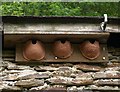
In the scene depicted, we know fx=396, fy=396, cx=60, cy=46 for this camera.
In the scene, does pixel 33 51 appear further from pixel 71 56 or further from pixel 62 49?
pixel 71 56

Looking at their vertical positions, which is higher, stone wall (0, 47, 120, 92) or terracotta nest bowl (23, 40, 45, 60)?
terracotta nest bowl (23, 40, 45, 60)

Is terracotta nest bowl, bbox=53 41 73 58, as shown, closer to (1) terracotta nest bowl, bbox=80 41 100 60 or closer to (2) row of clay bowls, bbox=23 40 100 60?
(2) row of clay bowls, bbox=23 40 100 60

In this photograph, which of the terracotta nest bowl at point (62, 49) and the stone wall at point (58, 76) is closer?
the stone wall at point (58, 76)

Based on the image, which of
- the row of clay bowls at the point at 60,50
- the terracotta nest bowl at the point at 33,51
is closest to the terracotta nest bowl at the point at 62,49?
the row of clay bowls at the point at 60,50

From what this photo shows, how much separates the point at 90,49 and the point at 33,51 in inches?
21.3

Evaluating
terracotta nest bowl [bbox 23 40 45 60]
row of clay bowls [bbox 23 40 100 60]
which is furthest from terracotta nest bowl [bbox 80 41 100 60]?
terracotta nest bowl [bbox 23 40 45 60]

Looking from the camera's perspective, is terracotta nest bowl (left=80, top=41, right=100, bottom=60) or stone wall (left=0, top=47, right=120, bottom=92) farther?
terracotta nest bowl (left=80, top=41, right=100, bottom=60)

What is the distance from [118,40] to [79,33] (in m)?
0.53

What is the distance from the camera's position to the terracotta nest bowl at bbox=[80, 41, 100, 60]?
376cm

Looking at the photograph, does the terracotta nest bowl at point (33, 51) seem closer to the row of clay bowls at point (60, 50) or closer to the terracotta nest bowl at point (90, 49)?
the row of clay bowls at point (60, 50)

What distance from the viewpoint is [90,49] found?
3.75m

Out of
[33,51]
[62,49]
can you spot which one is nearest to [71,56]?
[62,49]

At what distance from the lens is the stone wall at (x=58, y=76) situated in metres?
3.62

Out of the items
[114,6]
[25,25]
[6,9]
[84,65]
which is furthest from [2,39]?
A: [114,6]
